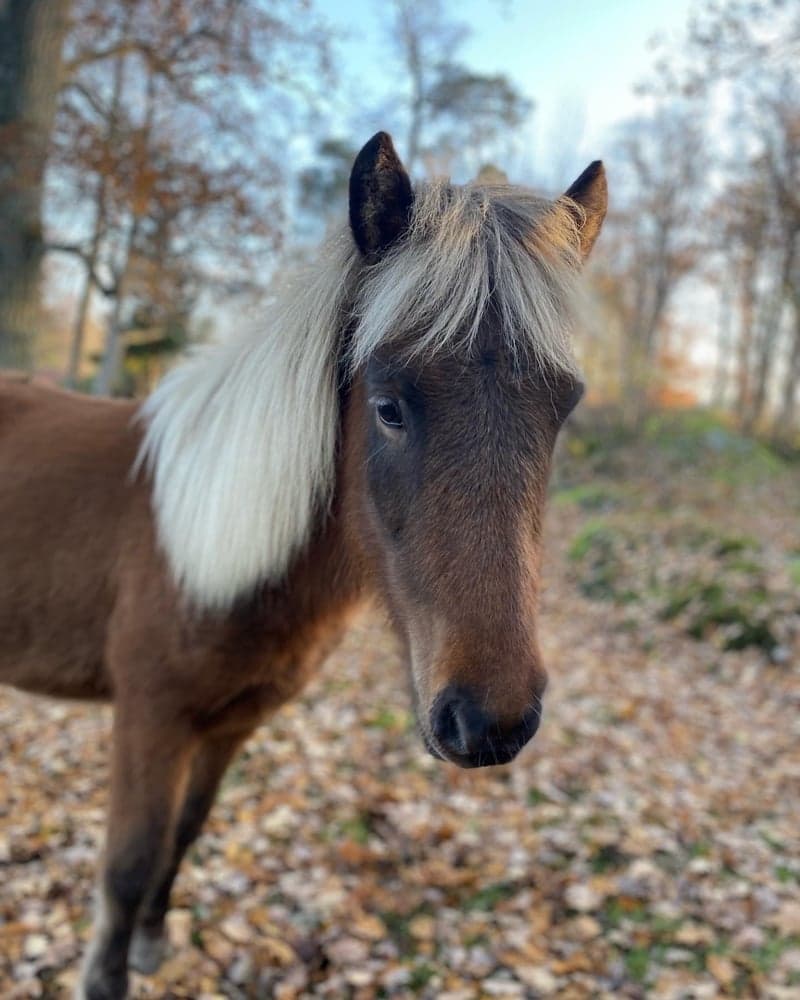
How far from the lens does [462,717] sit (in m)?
1.31

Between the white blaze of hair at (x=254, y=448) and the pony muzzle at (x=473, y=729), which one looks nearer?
the pony muzzle at (x=473, y=729)

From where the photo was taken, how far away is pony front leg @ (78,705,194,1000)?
2123 mm

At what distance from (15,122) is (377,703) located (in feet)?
19.5

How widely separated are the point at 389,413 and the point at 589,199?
0.97m

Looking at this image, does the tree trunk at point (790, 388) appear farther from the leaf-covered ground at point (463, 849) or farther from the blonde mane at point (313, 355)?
the blonde mane at point (313, 355)

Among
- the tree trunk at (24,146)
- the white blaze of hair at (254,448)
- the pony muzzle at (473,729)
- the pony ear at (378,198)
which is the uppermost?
the tree trunk at (24,146)

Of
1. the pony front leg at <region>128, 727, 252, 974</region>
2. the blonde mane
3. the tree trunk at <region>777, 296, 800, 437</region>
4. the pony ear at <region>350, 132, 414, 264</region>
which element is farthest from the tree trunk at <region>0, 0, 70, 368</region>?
the tree trunk at <region>777, 296, 800, 437</region>

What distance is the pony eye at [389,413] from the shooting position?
163 centimetres

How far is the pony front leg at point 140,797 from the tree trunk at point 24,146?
5248mm

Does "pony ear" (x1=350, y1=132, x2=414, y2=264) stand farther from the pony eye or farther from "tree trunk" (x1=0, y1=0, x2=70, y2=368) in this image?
"tree trunk" (x1=0, y1=0, x2=70, y2=368)

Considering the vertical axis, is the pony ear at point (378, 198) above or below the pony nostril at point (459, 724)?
above

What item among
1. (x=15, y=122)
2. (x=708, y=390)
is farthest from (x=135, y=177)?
(x=708, y=390)

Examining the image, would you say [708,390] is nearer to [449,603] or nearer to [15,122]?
[15,122]

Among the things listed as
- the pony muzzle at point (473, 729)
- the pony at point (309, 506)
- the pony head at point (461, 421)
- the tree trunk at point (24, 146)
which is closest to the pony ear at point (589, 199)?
the pony at point (309, 506)
